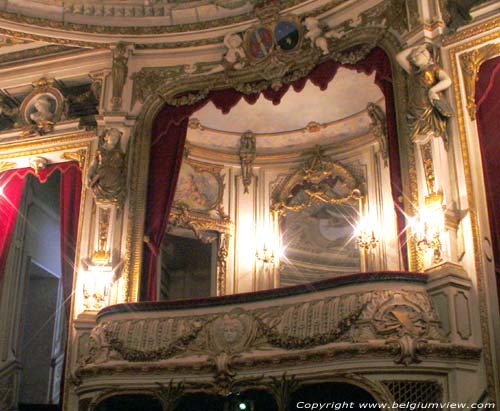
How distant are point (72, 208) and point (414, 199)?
5.00 m

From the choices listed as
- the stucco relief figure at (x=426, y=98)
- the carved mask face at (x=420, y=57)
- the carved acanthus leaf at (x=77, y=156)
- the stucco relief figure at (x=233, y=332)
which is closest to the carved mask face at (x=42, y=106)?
the carved acanthus leaf at (x=77, y=156)

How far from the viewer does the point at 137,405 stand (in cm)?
972

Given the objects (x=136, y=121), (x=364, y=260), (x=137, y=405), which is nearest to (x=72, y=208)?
(x=136, y=121)

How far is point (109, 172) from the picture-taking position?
10781 millimetres

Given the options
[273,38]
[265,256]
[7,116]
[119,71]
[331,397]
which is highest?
[273,38]

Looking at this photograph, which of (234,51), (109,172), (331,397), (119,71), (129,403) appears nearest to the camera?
(331,397)

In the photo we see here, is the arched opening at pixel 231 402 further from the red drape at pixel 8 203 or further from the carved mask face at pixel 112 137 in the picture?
the red drape at pixel 8 203

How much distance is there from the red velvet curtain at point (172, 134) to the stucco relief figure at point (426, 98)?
2.19ft

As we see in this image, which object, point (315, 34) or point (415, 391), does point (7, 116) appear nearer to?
point (315, 34)

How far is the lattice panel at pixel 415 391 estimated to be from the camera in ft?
25.2

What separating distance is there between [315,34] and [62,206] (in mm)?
4350

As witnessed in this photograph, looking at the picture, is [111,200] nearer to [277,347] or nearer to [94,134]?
[94,134]

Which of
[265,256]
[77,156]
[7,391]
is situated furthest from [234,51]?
[7,391]

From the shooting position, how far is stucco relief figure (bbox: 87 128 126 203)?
423 inches
